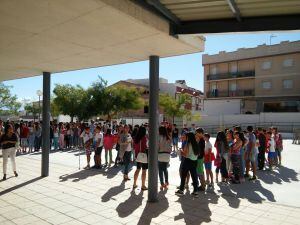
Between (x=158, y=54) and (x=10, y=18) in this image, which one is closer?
(x=10, y=18)

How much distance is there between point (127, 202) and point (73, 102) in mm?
30509

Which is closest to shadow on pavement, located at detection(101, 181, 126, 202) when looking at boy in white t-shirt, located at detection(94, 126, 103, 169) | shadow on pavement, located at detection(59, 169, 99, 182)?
shadow on pavement, located at detection(59, 169, 99, 182)

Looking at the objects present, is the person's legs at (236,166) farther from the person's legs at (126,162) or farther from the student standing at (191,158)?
the person's legs at (126,162)

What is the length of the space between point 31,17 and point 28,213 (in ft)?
13.1

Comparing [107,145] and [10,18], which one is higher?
[10,18]

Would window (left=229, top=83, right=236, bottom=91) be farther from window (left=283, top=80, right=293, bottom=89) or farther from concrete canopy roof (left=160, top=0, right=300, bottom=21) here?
concrete canopy roof (left=160, top=0, right=300, bottom=21)

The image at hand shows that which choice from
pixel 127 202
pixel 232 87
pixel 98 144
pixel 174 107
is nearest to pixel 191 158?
pixel 127 202

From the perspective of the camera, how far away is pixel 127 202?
7797 millimetres

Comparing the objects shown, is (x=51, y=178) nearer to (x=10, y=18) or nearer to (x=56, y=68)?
(x=56, y=68)

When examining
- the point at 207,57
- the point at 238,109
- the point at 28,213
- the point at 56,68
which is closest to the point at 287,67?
the point at 238,109

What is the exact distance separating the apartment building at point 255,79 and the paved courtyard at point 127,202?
135 ft

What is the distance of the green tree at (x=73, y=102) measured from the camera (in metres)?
37.0

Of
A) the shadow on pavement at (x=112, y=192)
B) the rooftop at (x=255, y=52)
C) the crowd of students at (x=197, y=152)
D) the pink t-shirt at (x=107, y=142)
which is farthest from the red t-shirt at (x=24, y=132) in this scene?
the rooftop at (x=255, y=52)

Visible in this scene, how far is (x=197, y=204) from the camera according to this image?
7.71 m
